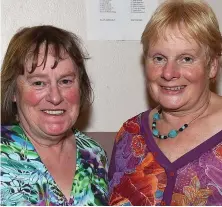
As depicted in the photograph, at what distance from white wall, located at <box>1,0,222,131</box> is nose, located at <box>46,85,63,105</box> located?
731mm

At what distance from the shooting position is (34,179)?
180cm

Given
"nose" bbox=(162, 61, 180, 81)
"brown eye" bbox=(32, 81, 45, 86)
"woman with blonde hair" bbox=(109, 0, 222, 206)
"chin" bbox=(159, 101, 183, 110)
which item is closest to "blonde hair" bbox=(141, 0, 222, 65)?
"woman with blonde hair" bbox=(109, 0, 222, 206)

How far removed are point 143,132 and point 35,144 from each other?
1.61ft

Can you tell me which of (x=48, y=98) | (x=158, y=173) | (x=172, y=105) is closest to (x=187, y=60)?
(x=172, y=105)

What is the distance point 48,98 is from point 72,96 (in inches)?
4.5

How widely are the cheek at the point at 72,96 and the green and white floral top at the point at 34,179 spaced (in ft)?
0.79

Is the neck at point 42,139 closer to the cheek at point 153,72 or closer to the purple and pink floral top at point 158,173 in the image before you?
the purple and pink floral top at point 158,173

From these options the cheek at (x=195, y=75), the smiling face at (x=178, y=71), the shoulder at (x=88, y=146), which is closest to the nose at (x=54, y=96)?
the shoulder at (x=88, y=146)

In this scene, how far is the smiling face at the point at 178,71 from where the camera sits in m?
1.87

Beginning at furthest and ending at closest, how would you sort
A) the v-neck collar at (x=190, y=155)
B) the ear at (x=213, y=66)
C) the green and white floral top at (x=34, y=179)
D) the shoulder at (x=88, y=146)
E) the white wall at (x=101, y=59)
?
the white wall at (x=101, y=59) → the shoulder at (x=88, y=146) → the ear at (x=213, y=66) → the v-neck collar at (x=190, y=155) → the green and white floral top at (x=34, y=179)

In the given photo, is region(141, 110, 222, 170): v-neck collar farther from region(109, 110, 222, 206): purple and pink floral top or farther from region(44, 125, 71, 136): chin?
region(44, 125, 71, 136): chin

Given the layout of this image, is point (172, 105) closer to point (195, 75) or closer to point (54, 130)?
point (195, 75)

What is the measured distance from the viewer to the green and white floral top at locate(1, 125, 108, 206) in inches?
68.6

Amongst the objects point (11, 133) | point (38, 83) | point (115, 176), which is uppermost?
point (38, 83)
